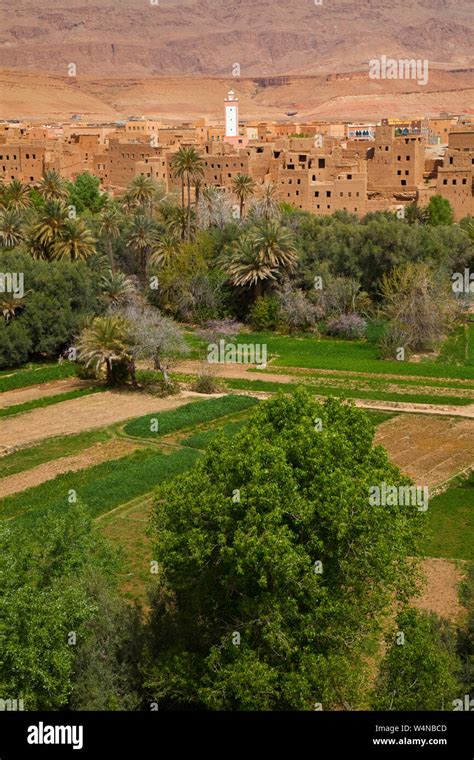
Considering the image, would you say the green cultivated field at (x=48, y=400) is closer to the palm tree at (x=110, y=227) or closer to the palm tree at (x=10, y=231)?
the palm tree at (x=110, y=227)

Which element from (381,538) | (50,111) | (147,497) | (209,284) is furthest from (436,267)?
(50,111)

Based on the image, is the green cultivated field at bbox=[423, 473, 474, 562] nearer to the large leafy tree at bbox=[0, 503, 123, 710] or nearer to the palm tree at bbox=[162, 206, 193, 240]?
the large leafy tree at bbox=[0, 503, 123, 710]

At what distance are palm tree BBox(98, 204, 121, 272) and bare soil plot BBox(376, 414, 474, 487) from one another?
2053cm

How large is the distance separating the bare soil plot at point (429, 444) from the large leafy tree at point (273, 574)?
11794 millimetres

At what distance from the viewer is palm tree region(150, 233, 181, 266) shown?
2109 inches

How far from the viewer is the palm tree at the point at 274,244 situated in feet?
165

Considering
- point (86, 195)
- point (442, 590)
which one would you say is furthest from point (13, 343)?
point (86, 195)

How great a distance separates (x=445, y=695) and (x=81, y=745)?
223 inches

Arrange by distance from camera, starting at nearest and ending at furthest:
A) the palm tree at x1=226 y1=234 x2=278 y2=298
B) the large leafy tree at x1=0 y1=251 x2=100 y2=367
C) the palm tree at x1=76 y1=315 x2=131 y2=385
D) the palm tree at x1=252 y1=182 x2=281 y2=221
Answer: the palm tree at x1=76 y1=315 x2=131 y2=385 < the large leafy tree at x1=0 y1=251 x2=100 y2=367 < the palm tree at x1=226 y1=234 x2=278 y2=298 < the palm tree at x1=252 y1=182 x2=281 y2=221

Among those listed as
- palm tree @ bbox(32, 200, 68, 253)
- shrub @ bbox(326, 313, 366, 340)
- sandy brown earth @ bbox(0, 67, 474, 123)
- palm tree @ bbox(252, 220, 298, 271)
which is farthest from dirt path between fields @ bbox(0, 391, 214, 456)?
sandy brown earth @ bbox(0, 67, 474, 123)

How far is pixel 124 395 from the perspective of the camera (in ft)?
130

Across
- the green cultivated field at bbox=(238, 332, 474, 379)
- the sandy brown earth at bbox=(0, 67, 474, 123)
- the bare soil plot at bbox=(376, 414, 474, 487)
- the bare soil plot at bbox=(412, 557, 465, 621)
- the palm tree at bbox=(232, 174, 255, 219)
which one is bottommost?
the bare soil plot at bbox=(412, 557, 465, 621)

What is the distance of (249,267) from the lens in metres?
50.8

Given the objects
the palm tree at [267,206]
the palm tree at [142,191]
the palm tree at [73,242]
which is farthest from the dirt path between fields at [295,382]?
the palm tree at [142,191]
